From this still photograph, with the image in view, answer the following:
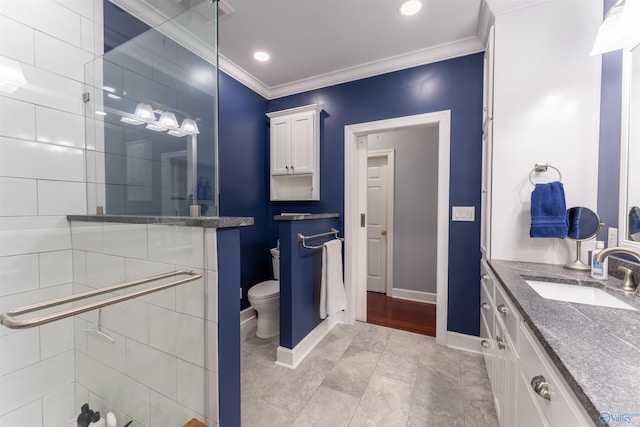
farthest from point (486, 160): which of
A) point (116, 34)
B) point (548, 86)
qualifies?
point (116, 34)

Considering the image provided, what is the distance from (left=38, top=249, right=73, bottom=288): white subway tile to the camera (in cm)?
128

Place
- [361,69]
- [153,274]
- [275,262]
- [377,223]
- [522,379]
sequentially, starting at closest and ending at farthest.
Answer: [522,379] < [153,274] < [361,69] < [275,262] < [377,223]

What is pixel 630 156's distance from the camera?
1.22 metres

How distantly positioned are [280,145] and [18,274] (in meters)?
2.15

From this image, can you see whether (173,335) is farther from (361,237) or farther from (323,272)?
(361,237)

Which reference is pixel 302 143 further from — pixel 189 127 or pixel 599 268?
pixel 599 268

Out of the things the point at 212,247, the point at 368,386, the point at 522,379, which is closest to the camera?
the point at 522,379

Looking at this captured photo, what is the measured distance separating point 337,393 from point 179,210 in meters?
1.50

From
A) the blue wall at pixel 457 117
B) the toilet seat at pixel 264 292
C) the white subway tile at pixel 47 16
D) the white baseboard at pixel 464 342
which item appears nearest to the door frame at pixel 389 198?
the blue wall at pixel 457 117

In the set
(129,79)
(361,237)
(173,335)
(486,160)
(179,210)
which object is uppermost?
(129,79)

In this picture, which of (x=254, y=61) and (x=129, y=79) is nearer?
(x=129, y=79)

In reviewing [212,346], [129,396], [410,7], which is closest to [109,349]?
[129,396]

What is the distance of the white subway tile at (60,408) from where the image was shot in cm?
128

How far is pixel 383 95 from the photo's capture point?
239 centimetres
